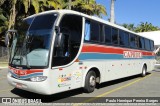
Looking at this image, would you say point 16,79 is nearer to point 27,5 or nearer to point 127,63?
point 127,63

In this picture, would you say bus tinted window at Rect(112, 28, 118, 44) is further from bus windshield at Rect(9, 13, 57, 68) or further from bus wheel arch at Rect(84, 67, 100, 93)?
bus windshield at Rect(9, 13, 57, 68)

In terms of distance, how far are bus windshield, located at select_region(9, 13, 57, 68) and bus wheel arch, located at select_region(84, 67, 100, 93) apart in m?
2.55

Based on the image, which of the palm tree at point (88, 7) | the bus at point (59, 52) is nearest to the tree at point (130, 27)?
the palm tree at point (88, 7)

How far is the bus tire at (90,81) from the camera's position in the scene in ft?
36.0

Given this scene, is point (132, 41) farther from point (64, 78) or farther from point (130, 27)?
point (130, 27)

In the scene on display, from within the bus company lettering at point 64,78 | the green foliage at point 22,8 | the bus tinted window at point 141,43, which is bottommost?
A: the bus company lettering at point 64,78

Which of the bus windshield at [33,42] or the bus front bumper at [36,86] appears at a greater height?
the bus windshield at [33,42]

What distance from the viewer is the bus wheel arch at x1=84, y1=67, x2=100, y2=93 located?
1098cm

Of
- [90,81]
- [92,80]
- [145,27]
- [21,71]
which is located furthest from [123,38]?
[145,27]

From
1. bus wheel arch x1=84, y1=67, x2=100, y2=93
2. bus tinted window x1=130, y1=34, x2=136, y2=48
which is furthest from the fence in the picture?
bus wheel arch x1=84, y1=67, x2=100, y2=93

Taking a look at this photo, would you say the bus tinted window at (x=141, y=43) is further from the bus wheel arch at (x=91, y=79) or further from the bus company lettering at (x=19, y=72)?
the bus company lettering at (x=19, y=72)

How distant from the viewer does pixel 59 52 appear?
9328mm

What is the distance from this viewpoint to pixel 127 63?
50.0 feet

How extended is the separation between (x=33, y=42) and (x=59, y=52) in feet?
3.10
